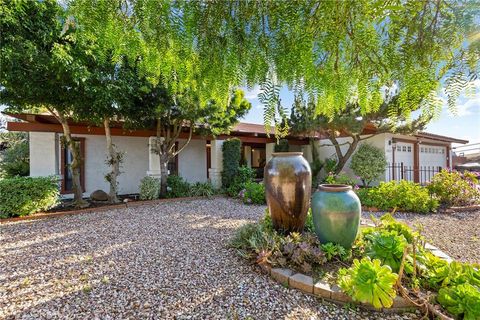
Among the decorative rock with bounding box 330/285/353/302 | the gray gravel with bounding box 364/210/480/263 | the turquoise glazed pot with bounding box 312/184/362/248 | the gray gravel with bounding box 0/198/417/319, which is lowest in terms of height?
the gray gravel with bounding box 364/210/480/263

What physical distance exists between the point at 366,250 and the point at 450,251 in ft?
7.48

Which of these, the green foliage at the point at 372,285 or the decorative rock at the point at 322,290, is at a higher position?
the green foliage at the point at 372,285

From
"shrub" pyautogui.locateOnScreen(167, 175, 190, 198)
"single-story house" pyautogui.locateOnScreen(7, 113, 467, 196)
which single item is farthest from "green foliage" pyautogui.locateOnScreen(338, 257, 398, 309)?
"single-story house" pyautogui.locateOnScreen(7, 113, 467, 196)

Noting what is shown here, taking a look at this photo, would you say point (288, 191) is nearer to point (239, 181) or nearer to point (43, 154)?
point (239, 181)

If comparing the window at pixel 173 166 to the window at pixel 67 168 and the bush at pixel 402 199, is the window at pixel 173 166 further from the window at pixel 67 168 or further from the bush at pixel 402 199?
the bush at pixel 402 199

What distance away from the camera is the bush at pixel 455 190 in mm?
7973

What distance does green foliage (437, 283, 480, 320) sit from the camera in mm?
2342

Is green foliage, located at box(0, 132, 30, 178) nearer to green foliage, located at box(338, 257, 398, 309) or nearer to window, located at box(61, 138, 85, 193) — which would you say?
window, located at box(61, 138, 85, 193)

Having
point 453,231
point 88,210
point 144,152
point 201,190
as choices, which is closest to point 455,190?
point 453,231

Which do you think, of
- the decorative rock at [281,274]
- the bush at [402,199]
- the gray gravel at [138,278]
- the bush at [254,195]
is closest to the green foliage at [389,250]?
the gray gravel at [138,278]

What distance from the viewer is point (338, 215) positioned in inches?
144

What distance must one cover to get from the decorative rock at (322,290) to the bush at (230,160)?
344 inches

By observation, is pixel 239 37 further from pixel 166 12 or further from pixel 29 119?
pixel 29 119

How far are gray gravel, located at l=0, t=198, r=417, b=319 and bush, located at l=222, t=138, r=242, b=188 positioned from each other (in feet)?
18.2
